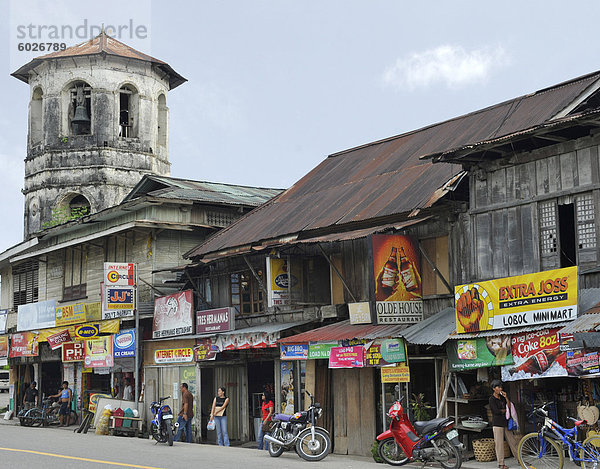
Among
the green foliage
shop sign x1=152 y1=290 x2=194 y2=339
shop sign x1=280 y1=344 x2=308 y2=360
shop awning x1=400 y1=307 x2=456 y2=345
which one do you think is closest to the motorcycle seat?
shop awning x1=400 y1=307 x2=456 y2=345

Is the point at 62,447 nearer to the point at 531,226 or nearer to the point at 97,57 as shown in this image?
the point at 531,226

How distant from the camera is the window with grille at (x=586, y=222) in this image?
15.7 m

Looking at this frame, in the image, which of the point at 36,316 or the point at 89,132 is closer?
the point at 36,316

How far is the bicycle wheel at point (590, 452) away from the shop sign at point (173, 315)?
13902 mm

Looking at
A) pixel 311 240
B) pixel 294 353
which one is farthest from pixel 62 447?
pixel 311 240

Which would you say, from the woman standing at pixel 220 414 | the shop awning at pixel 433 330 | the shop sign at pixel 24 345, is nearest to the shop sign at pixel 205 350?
the woman standing at pixel 220 414

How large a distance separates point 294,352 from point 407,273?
3.49 meters

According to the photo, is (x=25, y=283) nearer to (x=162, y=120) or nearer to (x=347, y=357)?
(x=162, y=120)

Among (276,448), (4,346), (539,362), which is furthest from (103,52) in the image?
(539,362)

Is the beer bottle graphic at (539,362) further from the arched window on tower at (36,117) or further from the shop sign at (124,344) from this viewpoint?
the arched window on tower at (36,117)

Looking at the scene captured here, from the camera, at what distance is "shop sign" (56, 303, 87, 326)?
30.8 meters

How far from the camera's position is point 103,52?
40844 millimetres

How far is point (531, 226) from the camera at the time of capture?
16.7 metres

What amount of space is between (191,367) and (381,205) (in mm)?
8367
